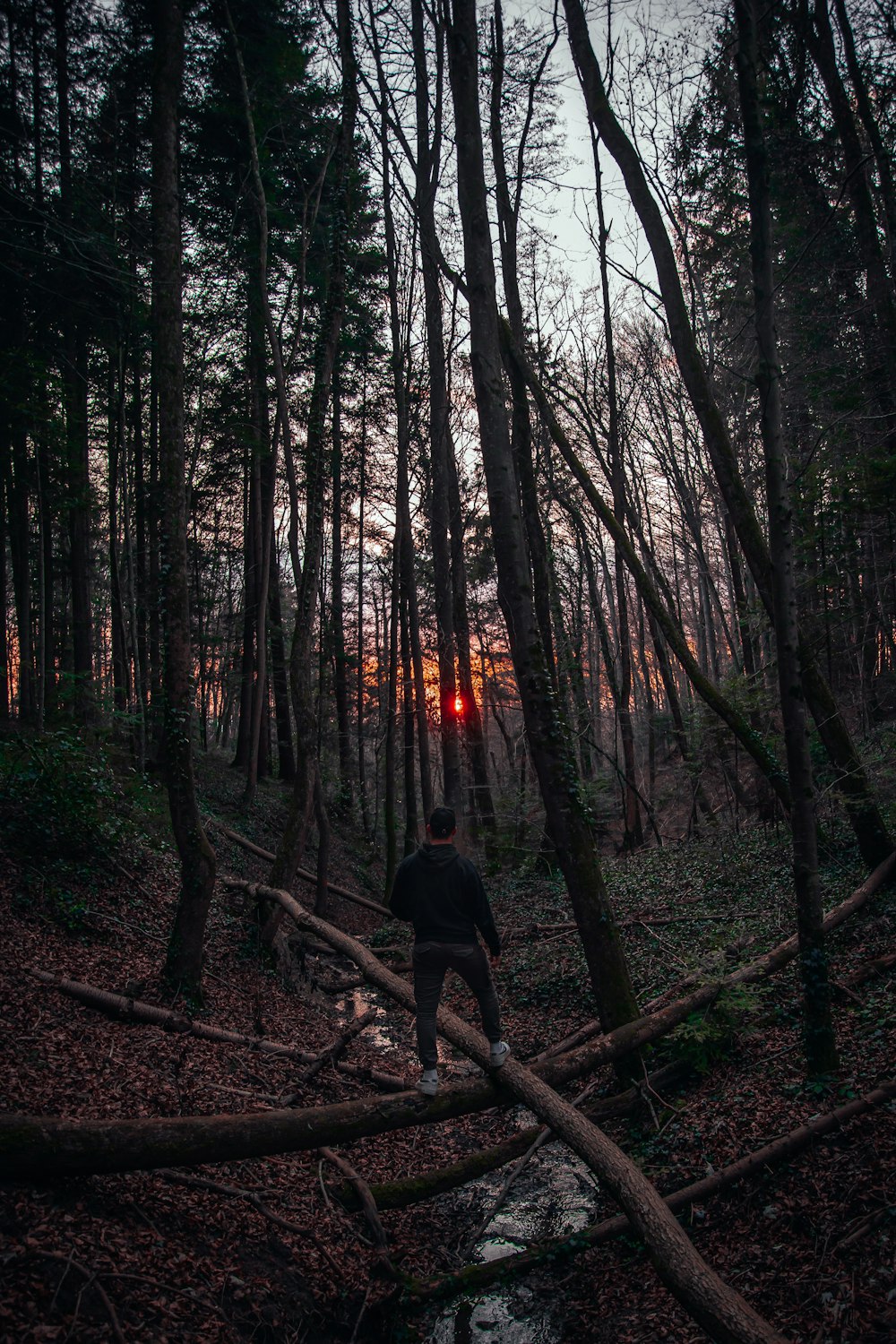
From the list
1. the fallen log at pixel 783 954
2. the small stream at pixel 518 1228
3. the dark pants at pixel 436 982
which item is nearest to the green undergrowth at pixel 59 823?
the dark pants at pixel 436 982

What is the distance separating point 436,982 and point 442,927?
17.5 inches

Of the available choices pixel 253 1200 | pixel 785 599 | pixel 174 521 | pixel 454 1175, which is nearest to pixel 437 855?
pixel 454 1175

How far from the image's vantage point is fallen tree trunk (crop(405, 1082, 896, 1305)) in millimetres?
4832

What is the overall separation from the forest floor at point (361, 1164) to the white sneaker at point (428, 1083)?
40.5 inches

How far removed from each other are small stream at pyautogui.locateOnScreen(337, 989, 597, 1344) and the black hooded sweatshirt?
2184 mm

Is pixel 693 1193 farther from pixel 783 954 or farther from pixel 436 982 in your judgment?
pixel 783 954

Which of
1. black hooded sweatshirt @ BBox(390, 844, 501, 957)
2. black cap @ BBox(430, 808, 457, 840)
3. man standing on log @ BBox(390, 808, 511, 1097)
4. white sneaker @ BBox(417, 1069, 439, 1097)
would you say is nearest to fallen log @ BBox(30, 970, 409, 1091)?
white sneaker @ BBox(417, 1069, 439, 1097)

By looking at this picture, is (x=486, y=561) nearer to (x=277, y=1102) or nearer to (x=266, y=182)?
(x=266, y=182)

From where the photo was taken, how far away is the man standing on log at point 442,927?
550cm

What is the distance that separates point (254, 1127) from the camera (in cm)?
481

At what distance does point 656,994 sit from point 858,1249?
397cm

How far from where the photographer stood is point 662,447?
2214cm

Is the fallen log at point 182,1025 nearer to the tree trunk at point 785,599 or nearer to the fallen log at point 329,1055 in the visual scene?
the fallen log at point 329,1055

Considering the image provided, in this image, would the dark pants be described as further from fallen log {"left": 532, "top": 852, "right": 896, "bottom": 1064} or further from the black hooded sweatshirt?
fallen log {"left": 532, "top": 852, "right": 896, "bottom": 1064}
